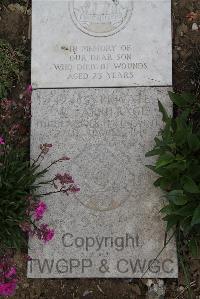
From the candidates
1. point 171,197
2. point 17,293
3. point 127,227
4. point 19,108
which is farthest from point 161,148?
point 17,293

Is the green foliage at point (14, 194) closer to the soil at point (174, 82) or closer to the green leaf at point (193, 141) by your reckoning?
the soil at point (174, 82)

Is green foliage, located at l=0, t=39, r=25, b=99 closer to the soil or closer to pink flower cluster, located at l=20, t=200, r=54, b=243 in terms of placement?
the soil

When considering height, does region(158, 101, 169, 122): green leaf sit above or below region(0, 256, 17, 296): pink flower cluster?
above

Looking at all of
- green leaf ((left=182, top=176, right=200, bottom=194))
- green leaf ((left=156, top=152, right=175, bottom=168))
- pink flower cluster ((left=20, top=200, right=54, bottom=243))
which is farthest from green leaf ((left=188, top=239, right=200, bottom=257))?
pink flower cluster ((left=20, top=200, right=54, bottom=243))

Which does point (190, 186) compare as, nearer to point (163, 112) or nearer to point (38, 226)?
point (163, 112)

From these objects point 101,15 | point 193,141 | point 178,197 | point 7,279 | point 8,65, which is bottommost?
point 7,279

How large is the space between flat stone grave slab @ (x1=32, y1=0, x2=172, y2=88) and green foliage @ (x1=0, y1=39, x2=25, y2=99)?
18cm

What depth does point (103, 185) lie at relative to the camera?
3.88m

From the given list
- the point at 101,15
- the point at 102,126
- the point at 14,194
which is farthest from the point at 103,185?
the point at 101,15

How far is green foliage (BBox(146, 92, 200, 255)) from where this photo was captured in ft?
11.5

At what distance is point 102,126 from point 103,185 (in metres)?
0.48

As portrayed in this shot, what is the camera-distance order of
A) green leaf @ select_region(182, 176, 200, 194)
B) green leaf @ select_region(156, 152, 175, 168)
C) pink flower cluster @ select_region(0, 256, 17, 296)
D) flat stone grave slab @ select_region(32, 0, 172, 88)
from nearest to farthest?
pink flower cluster @ select_region(0, 256, 17, 296) → green leaf @ select_region(182, 176, 200, 194) → green leaf @ select_region(156, 152, 175, 168) → flat stone grave slab @ select_region(32, 0, 172, 88)

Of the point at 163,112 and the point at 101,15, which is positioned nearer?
the point at 163,112

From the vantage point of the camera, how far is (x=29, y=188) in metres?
3.79
